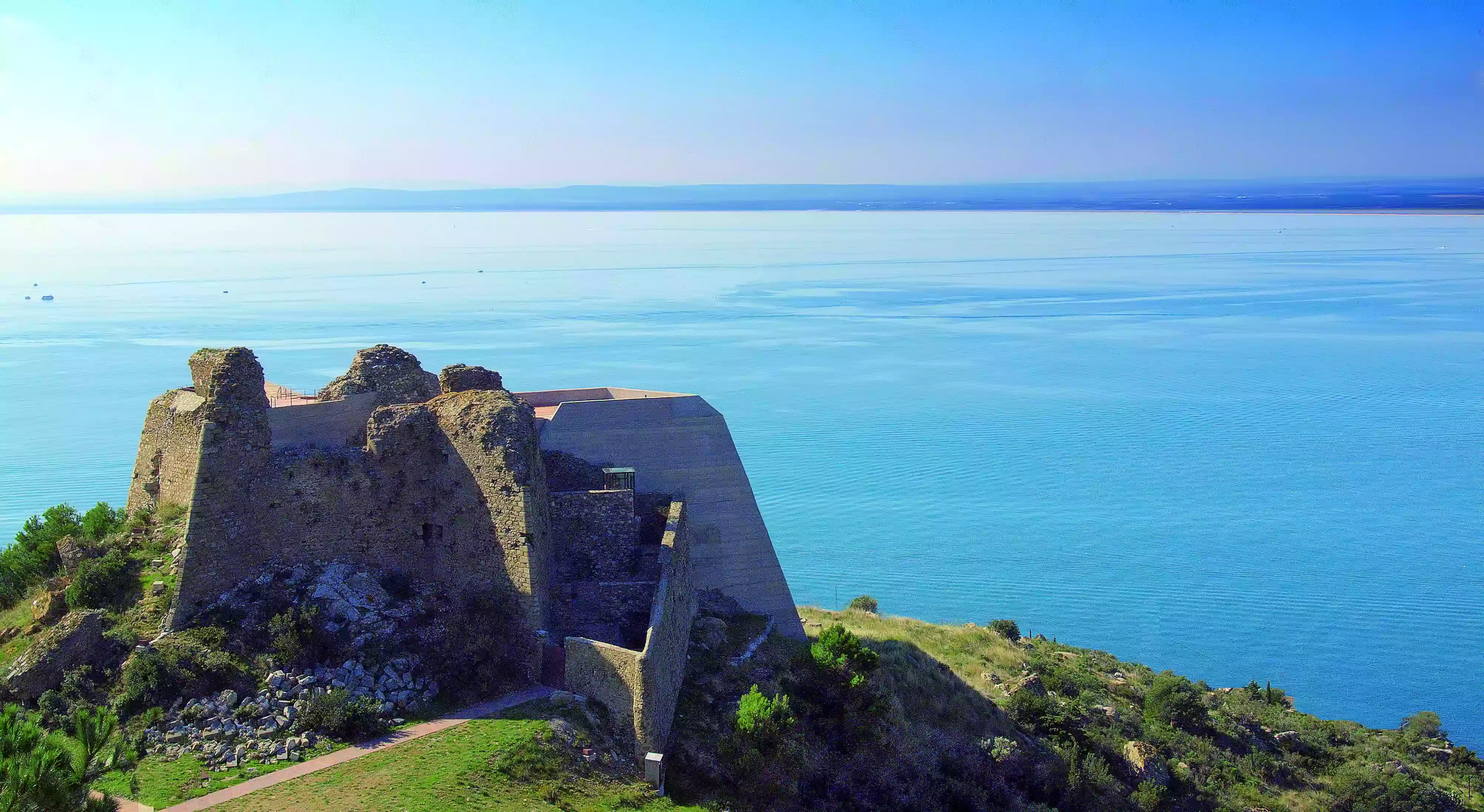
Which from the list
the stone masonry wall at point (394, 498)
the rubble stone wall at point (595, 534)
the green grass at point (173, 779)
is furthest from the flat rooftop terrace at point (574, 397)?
the green grass at point (173, 779)

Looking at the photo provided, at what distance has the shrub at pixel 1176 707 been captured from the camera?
2534 cm

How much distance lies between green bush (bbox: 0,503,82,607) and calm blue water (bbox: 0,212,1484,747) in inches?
1001

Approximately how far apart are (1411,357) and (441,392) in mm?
80114

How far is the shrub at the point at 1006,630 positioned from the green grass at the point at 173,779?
65.1ft

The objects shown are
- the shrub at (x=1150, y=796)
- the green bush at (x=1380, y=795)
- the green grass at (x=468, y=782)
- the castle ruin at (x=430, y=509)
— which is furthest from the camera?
the green bush at (x=1380, y=795)

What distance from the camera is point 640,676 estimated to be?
16016 millimetres

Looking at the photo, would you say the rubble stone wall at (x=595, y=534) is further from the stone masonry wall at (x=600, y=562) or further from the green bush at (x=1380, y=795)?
the green bush at (x=1380, y=795)

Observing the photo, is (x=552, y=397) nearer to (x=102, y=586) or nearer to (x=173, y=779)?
(x=102, y=586)

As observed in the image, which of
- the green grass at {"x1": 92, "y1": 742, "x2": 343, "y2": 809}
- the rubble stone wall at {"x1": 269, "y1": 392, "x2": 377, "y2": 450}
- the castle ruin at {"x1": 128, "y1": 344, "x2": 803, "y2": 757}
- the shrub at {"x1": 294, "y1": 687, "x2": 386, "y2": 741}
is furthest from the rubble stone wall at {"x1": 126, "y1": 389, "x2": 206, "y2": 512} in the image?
the green grass at {"x1": 92, "y1": 742, "x2": 343, "y2": 809}

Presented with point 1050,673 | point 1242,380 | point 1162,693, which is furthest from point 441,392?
point 1242,380

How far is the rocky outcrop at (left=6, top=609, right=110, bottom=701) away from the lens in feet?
49.7

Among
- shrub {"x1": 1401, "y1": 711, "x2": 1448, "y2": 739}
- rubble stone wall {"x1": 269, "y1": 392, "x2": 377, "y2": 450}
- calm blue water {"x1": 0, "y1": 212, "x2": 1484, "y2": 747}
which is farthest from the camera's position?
calm blue water {"x1": 0, "y1": 212, "x2": 1484, "y2": 747}

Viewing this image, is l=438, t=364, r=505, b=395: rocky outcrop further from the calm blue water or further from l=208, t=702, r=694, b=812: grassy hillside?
the calm blue water

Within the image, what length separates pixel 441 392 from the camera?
2108cm
